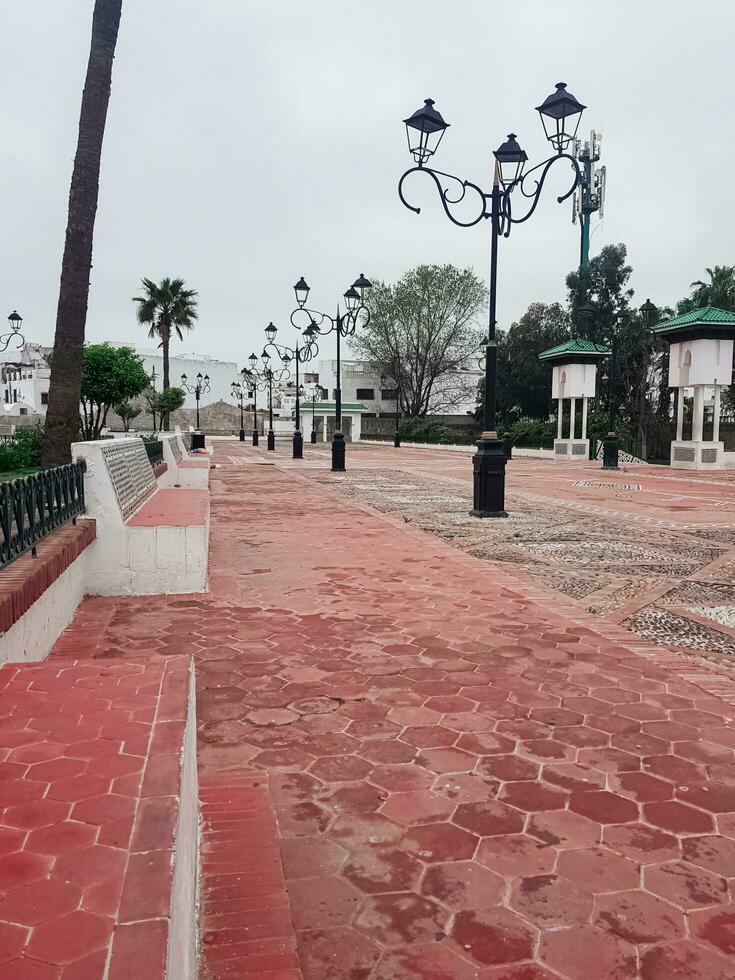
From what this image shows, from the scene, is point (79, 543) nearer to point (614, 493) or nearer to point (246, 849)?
point (246, 849)

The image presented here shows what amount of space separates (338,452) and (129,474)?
47.4ft

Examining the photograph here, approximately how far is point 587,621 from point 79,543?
364cm

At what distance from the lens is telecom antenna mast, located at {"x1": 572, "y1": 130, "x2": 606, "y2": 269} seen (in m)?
54.5

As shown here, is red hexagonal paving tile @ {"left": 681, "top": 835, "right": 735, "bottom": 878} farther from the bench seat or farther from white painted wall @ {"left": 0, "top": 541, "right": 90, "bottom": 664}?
the bench seat

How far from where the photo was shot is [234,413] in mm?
80938

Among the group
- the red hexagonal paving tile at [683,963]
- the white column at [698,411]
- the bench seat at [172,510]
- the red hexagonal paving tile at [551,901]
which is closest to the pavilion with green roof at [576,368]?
the white column at [698,411]

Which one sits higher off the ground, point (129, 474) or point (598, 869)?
point (129, 474)

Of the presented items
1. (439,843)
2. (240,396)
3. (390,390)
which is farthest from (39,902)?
(390,390)

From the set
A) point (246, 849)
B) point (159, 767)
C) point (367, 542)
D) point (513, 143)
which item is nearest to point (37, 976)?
point (159, 767)

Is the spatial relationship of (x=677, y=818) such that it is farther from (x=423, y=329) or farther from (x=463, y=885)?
(x=423, y=329)

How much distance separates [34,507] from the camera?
432 cm

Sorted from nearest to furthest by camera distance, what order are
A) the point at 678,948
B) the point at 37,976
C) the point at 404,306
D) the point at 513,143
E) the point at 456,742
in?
the point at 37,976 → the point at 678,948 → the point at 456,742 → the point at 513,143 → the point at 404,306

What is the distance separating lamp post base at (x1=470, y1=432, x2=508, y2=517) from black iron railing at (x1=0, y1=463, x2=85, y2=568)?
22.1 feet

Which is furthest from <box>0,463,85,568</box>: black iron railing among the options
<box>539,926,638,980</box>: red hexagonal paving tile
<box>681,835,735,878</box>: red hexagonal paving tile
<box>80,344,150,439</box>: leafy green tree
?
<box>80,344,150,439</box>: leafy green tree
